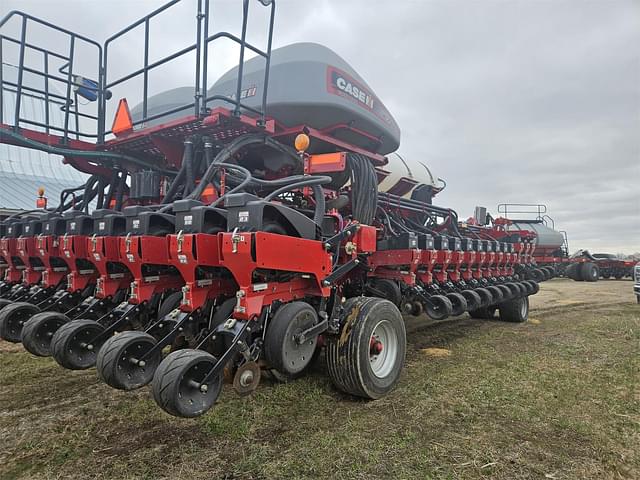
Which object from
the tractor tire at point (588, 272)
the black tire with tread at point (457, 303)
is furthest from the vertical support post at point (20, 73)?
the tractor tire at point (588, 272)

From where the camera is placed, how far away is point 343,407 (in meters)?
3.25

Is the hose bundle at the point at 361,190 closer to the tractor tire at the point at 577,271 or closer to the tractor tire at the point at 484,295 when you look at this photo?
the tractor tire at the point at 484,295

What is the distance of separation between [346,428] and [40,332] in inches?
90.8

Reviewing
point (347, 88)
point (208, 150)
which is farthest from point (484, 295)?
point (208, 150)

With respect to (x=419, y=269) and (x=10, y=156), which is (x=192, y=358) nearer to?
(x=419, y=269)

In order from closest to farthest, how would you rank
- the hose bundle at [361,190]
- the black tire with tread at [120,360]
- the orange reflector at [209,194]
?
the black tire with tread at [120,360], the orange reflector at [209,194], the hose bundle at [361,190]

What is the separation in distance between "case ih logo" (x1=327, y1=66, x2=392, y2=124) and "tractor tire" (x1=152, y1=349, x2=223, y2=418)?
3.02 metres

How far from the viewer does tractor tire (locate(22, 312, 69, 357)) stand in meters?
3.05

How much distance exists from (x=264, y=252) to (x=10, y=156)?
52.9 ft

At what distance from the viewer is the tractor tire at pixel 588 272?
1828 centimetres

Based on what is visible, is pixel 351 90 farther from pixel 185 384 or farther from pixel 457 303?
pixel 185 384

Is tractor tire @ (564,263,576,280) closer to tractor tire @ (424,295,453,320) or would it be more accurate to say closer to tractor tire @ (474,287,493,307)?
tractor tire @ (474,287,493,307)

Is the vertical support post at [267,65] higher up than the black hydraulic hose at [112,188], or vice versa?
the vertical support post at [267,65]

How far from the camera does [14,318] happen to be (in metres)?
3.48
